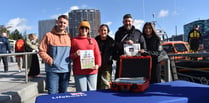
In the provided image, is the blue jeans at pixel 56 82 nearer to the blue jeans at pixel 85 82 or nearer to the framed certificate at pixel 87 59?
the blue jeans at pixel 85 82

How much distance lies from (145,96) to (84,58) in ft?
3.94

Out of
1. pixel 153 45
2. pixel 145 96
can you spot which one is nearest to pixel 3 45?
pixel 153 45

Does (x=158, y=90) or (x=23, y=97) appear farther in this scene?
(x=23, y=97)

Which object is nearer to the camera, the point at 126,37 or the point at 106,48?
the point at 126,37

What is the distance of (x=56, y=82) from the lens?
328 cm

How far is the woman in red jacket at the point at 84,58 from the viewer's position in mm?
3236

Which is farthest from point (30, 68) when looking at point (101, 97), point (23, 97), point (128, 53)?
point (101, 97)

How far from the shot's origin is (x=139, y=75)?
2.96m

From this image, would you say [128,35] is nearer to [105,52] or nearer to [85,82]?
[105,52]

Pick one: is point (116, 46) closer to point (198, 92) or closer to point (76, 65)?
point (76, 65)

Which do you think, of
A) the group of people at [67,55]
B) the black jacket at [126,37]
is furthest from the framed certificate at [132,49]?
the black jacket at [126,37]

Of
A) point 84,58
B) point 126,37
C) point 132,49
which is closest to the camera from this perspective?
point 84,58

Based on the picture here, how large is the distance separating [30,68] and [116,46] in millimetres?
3059

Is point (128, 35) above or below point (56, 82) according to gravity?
above
